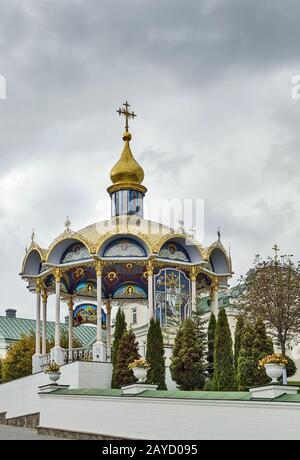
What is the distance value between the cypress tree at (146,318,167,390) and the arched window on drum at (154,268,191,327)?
242 centimetres

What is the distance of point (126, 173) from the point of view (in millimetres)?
31297

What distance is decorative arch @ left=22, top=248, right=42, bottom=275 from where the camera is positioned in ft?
98.9

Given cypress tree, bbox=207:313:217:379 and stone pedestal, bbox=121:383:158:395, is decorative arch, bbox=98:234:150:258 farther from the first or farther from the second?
stone pedestal, bbox=121:383:158:395

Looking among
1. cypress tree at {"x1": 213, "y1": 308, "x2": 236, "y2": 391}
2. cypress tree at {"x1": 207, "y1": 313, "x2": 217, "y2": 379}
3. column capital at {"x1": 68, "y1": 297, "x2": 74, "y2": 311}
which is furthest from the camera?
column capital at {"x1": 68, "y1": 297, "x2": 74, "y2": 311}

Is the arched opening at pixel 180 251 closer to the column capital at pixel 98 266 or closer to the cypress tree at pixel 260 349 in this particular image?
the column capital at pixel 98 266

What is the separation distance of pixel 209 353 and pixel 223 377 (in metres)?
2.91

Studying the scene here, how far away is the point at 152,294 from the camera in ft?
90.2

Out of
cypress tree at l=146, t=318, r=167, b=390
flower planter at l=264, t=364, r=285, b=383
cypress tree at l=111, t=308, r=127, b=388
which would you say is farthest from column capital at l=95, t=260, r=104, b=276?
flower planter at l=264, t=364, r=285, b=383

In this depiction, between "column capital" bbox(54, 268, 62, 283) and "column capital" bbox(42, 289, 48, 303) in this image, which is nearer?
"column capital" bbox(54, 268, 62, 283)

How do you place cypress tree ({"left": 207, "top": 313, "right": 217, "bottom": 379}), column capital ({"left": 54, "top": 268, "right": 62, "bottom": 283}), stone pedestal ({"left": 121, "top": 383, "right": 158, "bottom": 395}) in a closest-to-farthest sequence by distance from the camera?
stone pedestal ({"left": 121, "top": 383, "right": 158, "bottom": 395}) < cypress tree ({"left": 207, "top": 313, "right": 217, "bottom": 379}) < column capital ({"left": 54, "top": 268, "right": 62, "bottom": 283})
